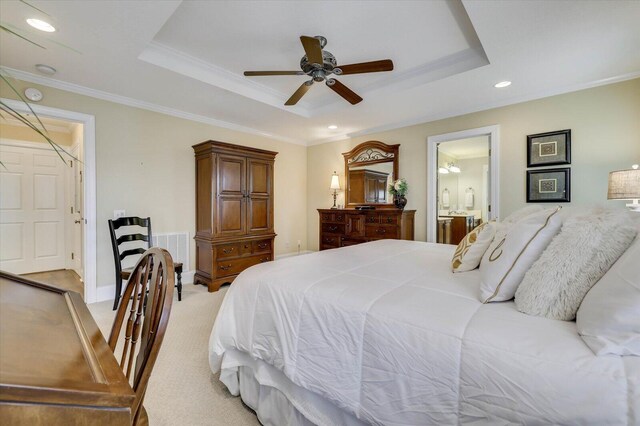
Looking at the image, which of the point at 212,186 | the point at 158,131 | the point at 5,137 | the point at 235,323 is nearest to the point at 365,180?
the point at 212,186

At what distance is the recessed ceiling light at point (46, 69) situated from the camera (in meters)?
2.67

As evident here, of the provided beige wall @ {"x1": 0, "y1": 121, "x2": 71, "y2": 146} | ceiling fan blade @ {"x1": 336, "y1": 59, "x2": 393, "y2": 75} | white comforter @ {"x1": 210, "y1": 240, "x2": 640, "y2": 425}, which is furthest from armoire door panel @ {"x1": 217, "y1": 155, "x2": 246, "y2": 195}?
beige wall @ {"x1": 0, "y1": 121, "x2": 71, "y2": 146}

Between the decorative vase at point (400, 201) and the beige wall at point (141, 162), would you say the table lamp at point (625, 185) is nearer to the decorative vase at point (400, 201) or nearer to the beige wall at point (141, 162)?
the decorative vase at point (400, 201)

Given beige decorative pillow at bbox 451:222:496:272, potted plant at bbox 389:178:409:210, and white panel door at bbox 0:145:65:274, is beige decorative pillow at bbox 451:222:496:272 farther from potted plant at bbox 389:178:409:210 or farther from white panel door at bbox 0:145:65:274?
white panel door at bbox 0:145:65:274

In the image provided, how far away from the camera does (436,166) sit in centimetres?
416

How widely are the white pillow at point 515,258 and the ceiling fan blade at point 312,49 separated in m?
1.80

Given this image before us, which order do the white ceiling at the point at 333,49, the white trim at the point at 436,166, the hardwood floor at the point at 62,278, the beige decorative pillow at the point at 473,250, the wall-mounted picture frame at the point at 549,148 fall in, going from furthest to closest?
1. the hardwood floor at the point at 62,278
2. the white trim at the point at 436,166
3. the wall-mounted picture frame at the point at 549,148
4. the white ceiling at the point at 333,49
5. the beige decorative pillow at the point at 473,250

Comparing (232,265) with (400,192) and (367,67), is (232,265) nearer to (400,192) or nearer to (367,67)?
(400,192)

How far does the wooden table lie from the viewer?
0.42 meters

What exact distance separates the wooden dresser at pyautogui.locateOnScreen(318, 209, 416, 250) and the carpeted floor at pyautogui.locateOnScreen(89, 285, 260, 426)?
2.49m

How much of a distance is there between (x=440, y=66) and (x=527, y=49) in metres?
0.78

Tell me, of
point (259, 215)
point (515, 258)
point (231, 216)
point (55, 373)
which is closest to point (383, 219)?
point (259, 215)

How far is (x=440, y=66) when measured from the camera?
297cm

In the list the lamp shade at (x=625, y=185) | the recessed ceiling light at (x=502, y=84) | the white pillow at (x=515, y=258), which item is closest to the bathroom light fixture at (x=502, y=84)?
the recessed ceiling light at (x=502, y=84)
